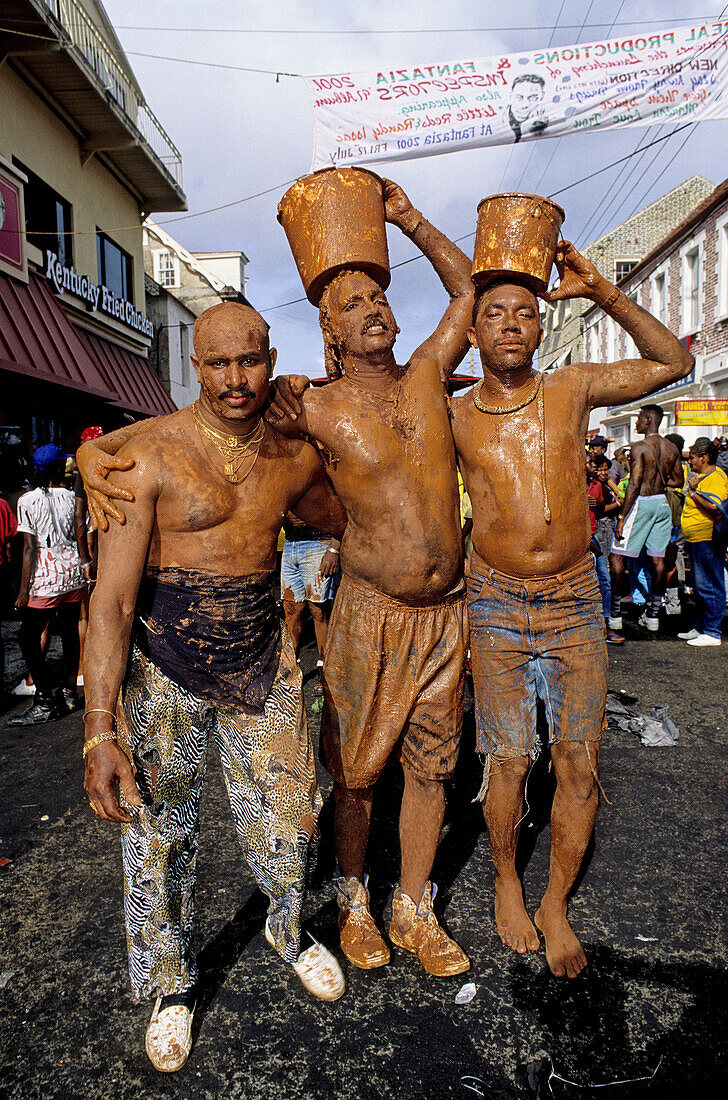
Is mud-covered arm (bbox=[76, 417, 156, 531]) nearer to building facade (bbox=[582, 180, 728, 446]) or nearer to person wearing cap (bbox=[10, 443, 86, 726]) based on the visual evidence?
person wearing cap (bbox=[10, 443, 86, 726])

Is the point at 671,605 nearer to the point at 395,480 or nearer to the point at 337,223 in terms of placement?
the point at 395,480

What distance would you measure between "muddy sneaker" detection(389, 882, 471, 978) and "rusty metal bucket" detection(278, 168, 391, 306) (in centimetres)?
219

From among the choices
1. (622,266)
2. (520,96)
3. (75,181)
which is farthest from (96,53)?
(622,266)

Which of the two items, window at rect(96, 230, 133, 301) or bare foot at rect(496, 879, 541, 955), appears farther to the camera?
window at rect(96, 230, 133, 301)

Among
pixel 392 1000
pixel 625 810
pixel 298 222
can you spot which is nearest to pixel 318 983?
pixel 392 1000

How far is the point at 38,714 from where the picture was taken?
4.91 meters

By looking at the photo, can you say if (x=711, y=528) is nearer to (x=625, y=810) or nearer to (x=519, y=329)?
(x=625, y=810)

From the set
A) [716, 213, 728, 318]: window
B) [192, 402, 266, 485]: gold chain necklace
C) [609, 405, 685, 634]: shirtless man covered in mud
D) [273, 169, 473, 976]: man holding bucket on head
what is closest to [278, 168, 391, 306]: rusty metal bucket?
Result: [273, 169, 473, 976]: man holding bucket on head

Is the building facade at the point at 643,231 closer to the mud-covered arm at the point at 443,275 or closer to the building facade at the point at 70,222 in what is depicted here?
the building facade at the point at 70,222

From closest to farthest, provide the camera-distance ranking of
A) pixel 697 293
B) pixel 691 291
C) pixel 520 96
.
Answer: pixel 520 96, pixel 697 293, pixel 691 291

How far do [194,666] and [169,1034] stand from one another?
1.05 metres

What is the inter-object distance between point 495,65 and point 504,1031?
8218 mm

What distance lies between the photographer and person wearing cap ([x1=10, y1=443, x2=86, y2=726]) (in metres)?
5.00

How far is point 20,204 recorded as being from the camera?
9.80m
